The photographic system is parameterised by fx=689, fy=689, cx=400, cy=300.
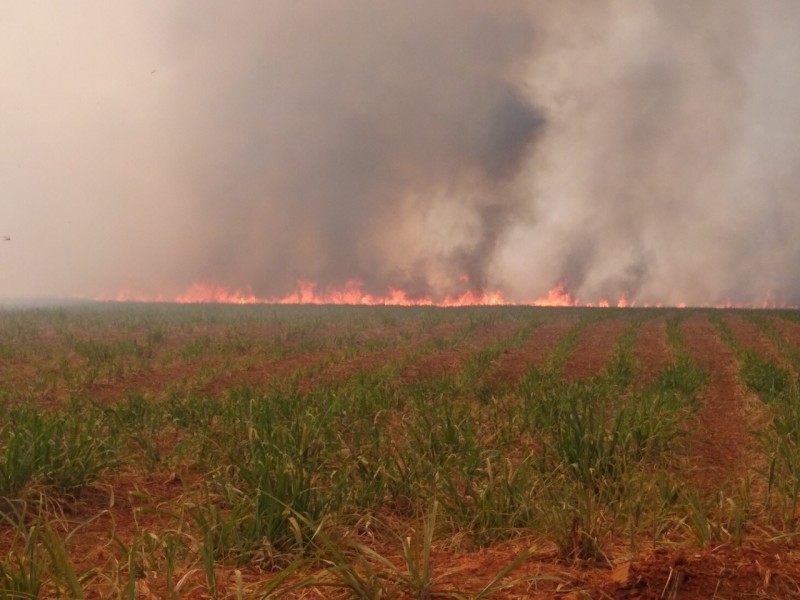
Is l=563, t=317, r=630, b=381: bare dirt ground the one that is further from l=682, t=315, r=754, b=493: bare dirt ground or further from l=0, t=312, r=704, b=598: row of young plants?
l=0, t=312, r=704, b=598: row of young plants

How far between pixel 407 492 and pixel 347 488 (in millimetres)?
467

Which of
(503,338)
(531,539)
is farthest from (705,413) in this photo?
(503,338)

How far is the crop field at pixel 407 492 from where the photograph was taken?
3.24 metres

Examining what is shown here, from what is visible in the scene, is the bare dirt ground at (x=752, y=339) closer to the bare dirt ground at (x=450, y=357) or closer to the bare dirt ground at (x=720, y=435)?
the bare dirt ground at (x=720, y=435)

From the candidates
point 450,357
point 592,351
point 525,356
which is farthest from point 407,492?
point 592,351

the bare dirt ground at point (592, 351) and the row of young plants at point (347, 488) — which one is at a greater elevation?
the bare dirt ground at point (592, 351)

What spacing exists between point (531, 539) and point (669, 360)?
12.4 m

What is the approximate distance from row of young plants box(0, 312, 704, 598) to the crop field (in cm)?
2

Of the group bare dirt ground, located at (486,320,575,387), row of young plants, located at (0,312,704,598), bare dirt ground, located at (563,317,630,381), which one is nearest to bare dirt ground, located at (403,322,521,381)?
bare dirt ground, located at (486,320,575,387)

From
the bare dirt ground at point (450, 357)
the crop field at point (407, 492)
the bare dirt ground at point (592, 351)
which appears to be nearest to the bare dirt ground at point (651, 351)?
the bare dirt ground at point (592, 351)

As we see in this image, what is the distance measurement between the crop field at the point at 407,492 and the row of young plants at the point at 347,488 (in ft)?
0.07

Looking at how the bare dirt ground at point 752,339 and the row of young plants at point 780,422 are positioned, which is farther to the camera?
the bare dirt ground at point 752,339

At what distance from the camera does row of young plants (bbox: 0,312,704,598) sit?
3.42 metres

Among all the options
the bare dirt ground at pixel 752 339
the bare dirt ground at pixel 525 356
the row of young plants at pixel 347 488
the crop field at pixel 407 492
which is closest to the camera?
the crop field at pixel 407 492
